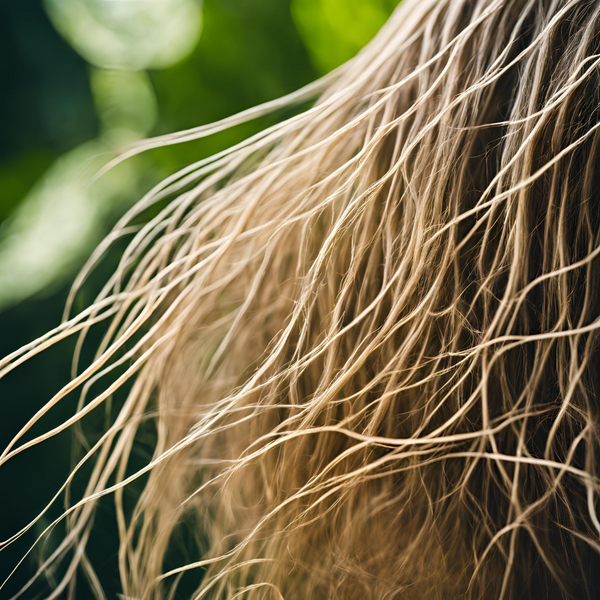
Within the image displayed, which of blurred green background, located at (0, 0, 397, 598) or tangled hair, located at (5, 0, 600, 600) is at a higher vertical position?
blurred green background, located at (0, 0, 397, 598)

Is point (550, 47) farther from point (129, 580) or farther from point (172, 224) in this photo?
point (129, 580)

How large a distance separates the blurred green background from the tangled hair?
0.02 m

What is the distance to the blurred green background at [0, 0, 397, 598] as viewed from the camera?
1.23 feet

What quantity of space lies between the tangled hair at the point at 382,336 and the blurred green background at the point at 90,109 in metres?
0.02

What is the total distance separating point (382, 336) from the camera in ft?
1.07

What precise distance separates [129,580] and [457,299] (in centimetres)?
37

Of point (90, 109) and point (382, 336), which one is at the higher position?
point (90, 109)

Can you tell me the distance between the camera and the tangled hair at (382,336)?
31cm

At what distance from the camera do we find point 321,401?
1.02 feet

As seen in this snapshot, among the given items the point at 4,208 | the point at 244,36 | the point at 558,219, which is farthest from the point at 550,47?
the point at 4,208

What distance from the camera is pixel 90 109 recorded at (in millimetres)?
378

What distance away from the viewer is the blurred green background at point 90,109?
1.23 ft

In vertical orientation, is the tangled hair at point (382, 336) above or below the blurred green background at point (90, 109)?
below

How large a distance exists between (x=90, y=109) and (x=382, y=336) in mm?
322
